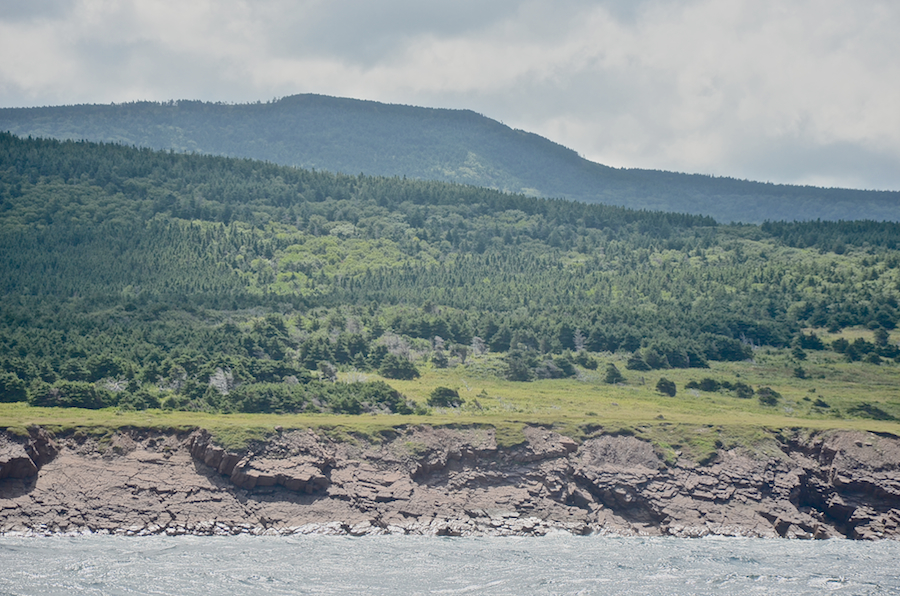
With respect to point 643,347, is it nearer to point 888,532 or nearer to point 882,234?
point 888,532

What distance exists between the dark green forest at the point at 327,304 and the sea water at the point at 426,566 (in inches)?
1071

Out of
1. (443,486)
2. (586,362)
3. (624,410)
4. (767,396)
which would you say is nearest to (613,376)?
(586,362)

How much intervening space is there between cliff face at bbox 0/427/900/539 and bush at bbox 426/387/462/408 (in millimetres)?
20217

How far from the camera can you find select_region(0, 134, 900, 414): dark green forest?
302 ft

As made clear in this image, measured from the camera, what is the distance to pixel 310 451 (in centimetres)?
6825

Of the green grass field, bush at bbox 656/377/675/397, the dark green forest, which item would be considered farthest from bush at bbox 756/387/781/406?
the dark green forest

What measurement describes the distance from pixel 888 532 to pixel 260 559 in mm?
41603

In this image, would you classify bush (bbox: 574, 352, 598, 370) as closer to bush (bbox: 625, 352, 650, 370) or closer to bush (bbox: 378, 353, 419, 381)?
bush (bbox: 625, 352, 650, 370)

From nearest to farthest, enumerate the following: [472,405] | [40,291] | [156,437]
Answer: [156,437]
[472,405]
[40,291]

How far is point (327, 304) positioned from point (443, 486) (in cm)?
7906

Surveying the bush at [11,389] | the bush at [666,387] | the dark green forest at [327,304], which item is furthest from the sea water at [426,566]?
the bush at [666,387]

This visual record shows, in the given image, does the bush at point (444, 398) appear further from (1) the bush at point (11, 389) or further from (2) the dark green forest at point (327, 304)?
(1) the bush at point (11, 389)

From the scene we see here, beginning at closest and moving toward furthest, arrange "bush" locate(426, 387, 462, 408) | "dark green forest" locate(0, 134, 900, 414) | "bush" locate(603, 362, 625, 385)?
1. "dark green forest" locate(0, 134, 900, 414)
2. "bush" locate(426, 387, 462, 408)
3. "bush" locate(603, 362, 625, 385)

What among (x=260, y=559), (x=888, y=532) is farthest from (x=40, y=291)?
(x=888, y=532)
